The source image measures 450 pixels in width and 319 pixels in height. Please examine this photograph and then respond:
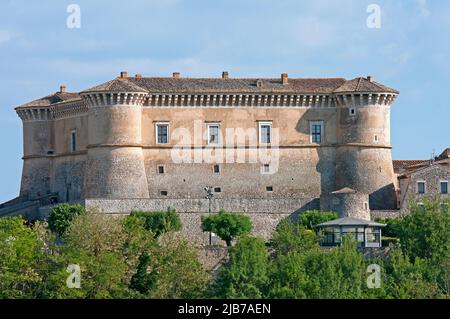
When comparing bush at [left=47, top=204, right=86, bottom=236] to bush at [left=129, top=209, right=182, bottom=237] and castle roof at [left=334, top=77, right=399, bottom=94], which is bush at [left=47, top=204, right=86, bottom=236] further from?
castle roof at [left=334, top=77, right=399, bottom=94]

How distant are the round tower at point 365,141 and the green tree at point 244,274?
40.1 feet

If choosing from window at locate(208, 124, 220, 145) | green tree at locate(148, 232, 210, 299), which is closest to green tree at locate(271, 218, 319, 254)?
green tree at locate(148, 232, 210, 299)

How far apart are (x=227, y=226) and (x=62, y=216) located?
22.7 feet

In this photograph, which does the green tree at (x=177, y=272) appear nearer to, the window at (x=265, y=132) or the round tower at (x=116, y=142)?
the round tower at (x=116, y=142)

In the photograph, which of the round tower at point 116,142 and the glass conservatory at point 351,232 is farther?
the round tower at point 116,142

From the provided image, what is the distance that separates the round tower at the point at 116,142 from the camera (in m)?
98.2

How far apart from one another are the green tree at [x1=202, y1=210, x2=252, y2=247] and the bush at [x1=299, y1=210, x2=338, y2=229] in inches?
91.0

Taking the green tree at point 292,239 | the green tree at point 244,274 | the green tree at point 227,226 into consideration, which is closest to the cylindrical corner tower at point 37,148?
the green tree at point 227,226

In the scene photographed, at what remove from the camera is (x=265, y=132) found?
99.9m

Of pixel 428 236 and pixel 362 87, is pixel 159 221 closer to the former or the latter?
pixel 362 87

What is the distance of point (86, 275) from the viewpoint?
85.6 metres

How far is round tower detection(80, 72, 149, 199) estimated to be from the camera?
98188 millimetres

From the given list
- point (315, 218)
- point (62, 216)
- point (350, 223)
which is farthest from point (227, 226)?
point (62, 216)
